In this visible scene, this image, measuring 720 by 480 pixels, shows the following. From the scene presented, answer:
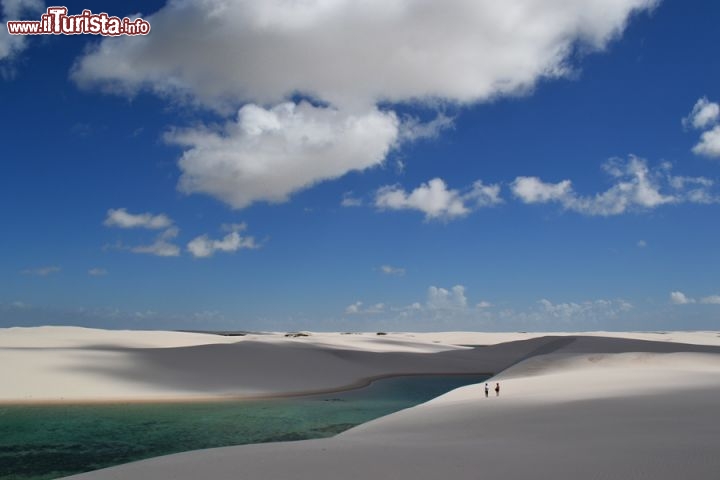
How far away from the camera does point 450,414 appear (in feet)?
65.7

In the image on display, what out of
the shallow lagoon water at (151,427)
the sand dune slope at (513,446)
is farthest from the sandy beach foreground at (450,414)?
the shallow lagoon water at (151,427)

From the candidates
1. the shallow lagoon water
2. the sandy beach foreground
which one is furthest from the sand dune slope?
the shallow lagoon water

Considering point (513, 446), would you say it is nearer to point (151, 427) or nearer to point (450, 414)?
point (450, 414)

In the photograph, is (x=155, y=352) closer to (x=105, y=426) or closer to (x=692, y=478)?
(x=105, y=426)

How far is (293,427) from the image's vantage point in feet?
78.0

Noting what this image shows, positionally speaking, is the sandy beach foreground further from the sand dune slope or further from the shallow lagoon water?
the shallow lagoon water

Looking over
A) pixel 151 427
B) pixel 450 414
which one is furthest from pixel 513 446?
pixel 151 427

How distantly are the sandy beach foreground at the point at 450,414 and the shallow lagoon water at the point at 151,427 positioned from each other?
3856mm

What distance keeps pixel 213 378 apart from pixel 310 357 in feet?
39.4

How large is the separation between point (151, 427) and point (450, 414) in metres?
12.5

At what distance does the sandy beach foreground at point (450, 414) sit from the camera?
1084 centimetres

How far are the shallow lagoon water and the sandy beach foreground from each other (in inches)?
152

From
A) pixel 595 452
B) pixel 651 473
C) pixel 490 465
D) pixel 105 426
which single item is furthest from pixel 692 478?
pixel 105 426

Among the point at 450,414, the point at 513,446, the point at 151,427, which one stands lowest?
the point at 151,427
